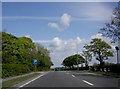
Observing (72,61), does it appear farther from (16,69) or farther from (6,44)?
(16,69)

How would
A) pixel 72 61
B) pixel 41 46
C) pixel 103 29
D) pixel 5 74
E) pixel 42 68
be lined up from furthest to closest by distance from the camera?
pixel 72 61
pixel 41 46
pixel 42 68
pixel 103 29
pixel 5 74

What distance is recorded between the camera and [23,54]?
70.9 meters

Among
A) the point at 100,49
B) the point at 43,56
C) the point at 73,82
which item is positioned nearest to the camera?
the point at 73,82

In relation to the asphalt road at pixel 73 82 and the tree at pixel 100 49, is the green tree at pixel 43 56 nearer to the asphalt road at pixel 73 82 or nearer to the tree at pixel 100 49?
the tree at pixel 100 49

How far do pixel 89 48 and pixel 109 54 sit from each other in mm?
6132

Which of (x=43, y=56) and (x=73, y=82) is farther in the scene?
(x=43, y=56)

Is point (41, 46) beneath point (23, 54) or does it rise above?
above

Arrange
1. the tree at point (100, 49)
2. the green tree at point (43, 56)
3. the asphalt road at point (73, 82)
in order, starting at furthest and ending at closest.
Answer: the green tree at point (43, 56), the tree at point (100, 49), the asphalt road at point (73, 82)

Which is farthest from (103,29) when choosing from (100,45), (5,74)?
(100,45)

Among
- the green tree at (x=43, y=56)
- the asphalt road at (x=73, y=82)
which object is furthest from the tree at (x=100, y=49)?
the asphalt road at (x=73, y=82)

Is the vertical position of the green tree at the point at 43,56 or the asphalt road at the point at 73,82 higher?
the green tree at the point at 43,56

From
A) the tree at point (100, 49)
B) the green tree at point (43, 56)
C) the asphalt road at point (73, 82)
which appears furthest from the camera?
the green tree at point (43, 56)

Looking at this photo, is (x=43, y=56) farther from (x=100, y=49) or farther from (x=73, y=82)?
(x=73, y=82)

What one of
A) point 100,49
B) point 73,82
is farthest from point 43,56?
point 73,82
